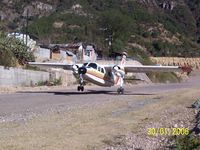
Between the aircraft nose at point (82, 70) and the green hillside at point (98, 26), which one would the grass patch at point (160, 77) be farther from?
the green hillside at point (98, 26)

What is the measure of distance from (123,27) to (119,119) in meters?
136

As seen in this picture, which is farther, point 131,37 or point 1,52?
point 131,37

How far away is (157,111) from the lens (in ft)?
74.6

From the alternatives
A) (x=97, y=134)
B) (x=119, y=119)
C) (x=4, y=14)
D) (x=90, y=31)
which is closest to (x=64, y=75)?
(x=119, y=119)

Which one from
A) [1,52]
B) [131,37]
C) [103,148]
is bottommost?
[103,148]

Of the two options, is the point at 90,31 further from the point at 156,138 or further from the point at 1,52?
the point at 156,138

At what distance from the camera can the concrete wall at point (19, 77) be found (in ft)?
147

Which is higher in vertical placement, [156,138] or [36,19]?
[36,19]

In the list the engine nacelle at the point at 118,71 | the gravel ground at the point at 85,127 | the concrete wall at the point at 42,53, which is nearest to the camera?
the gravel ground at the point at 85,127

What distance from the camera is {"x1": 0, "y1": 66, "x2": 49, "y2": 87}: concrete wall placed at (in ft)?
147
